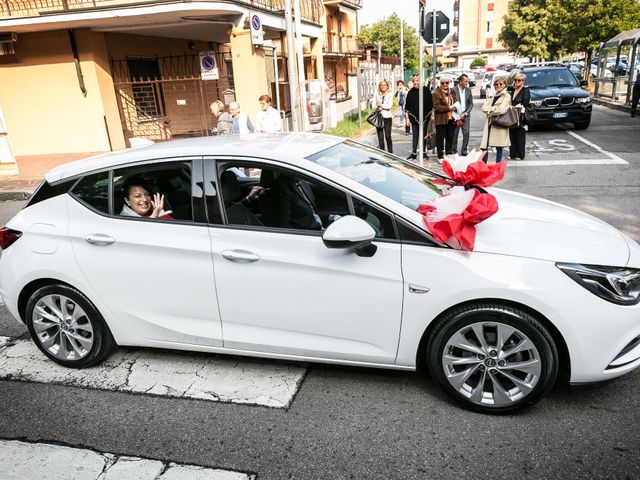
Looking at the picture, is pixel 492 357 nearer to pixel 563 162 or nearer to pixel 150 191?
pixel 150 191

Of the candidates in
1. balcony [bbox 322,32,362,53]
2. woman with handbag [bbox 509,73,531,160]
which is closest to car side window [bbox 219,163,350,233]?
woman with handbag [bbox 509,73,531,160]

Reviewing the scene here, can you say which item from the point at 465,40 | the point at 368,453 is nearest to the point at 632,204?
the point at 368,453

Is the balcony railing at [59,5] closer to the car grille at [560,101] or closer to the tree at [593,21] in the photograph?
the car grille at [560,101]

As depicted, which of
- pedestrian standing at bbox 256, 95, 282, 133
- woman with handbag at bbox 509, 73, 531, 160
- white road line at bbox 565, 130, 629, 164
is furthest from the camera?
white road line at bbox 565, 130, 629, 164

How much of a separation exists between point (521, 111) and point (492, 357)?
8146 mm

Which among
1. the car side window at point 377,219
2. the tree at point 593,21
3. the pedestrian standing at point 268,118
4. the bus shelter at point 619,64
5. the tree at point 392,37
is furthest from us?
the tree at point 392,37

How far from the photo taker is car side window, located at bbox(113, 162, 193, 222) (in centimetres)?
344

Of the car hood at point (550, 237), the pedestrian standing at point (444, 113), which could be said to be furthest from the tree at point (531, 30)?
the car hood at point (550, 237)

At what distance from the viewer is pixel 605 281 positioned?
9.00 feet

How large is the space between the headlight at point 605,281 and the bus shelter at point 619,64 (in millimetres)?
17585

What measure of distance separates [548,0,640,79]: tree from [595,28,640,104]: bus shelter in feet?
10.5

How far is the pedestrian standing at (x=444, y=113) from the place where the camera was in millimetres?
10570

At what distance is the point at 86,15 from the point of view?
1216 centimetres

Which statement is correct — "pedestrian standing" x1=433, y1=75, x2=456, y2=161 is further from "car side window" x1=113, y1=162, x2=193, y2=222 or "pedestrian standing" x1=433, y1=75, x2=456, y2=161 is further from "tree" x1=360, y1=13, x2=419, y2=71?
"tree" x1=360, y1=13, x2=419, y2=71
